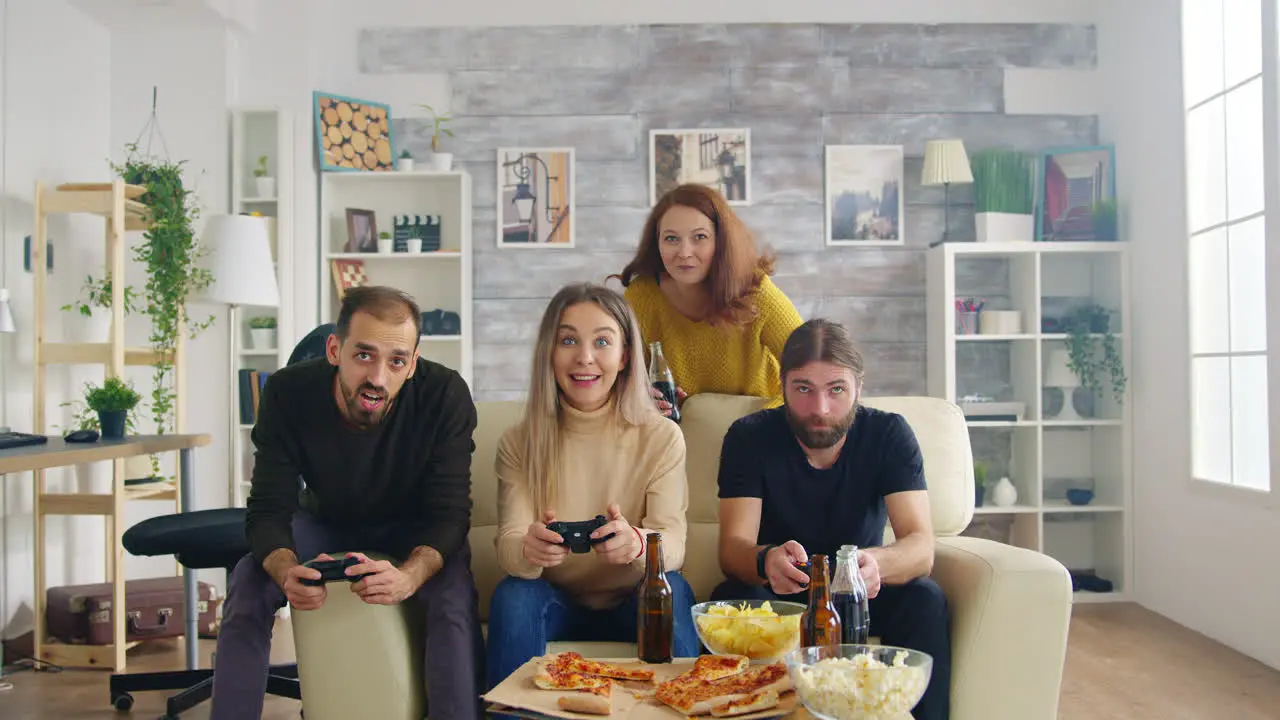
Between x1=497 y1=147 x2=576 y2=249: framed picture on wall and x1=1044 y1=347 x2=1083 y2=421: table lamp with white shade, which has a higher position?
x1=497 y1=147 x2=576 y2=249: framed picture on wall

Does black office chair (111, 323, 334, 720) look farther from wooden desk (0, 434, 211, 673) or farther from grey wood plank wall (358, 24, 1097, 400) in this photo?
grey wood plank wall (358, 24, 1097, 400)

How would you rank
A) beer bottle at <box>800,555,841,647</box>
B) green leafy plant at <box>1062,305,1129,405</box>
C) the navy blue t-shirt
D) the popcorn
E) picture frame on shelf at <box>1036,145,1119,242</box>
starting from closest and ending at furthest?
the popcorn → beer bottle at <box>800,555,841,647</box> → the navy blue t-shirt → green leafy plant at <box>1062,305,1129,405</box> → picture frame on shelf at <box>1036,145,1119,242</box>

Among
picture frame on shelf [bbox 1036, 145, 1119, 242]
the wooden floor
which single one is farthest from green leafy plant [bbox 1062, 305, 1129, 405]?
the wooden floor

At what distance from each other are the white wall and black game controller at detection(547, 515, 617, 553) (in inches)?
116

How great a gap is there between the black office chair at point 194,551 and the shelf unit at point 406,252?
198 cm

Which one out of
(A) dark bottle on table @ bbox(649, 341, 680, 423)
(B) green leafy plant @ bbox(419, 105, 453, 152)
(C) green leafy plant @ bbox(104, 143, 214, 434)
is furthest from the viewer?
(B) green leafy plant @ bbox(419, 105, 453, 152)

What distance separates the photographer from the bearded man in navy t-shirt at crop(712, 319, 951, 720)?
7.68ft

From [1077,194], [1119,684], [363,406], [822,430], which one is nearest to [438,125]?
[1077,194]

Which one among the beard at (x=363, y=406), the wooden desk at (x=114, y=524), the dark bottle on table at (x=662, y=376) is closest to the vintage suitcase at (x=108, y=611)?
the wooden desk at (x=114, y=524)

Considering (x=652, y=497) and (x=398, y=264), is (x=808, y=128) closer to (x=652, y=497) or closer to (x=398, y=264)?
(x=398, y=264)

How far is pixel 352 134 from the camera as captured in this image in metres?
5.30

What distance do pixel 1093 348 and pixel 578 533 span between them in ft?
12.1

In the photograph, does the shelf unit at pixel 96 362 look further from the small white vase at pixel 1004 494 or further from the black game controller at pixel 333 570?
the small white vase at pixel 1004 494

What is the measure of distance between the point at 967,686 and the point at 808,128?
145 inches
